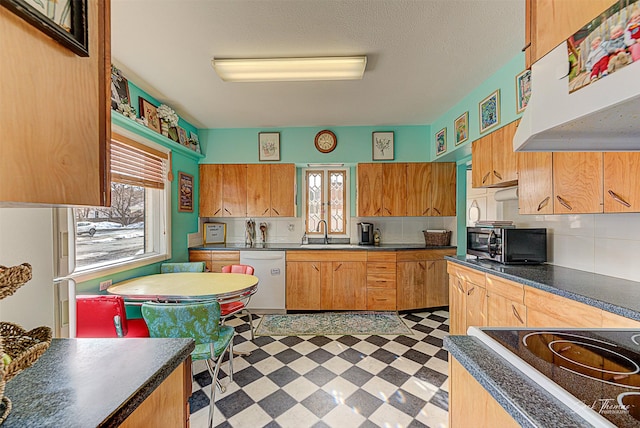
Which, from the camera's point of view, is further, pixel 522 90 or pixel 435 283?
pixel 435 283

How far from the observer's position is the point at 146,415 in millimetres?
675

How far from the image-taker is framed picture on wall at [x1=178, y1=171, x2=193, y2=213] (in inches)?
129

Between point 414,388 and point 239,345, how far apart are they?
1.67 m

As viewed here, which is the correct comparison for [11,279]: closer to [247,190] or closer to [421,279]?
[247,190]

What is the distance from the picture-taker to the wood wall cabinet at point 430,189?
367cm

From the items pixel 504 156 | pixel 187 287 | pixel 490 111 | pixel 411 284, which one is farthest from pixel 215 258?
pixel 490 111

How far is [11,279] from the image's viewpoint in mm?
500

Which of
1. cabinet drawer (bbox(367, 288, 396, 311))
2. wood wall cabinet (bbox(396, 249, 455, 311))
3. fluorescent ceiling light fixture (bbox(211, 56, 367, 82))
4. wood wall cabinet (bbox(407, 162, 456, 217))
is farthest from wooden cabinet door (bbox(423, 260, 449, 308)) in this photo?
fluorescent ceiling light fixture (bbox(211, 56, 367, 82))

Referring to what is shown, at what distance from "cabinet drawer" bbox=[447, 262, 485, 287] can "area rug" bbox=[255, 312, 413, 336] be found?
33.9 inches

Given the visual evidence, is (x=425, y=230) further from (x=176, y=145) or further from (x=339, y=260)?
(x=176, y=145)

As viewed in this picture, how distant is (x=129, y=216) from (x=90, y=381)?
2382 millimetres

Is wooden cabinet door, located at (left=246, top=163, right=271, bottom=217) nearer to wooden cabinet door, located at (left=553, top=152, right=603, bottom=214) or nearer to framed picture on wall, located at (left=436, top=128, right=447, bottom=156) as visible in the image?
framed picture on wall, located at (left=436, top=128, right=447, bottom=156)

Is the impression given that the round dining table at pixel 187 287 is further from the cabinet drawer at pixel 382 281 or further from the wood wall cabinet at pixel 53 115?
the cabinet drawer at pixel 382 281

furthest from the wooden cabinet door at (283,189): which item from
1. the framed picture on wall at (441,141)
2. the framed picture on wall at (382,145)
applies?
the framed picture on wall at (441,141)
